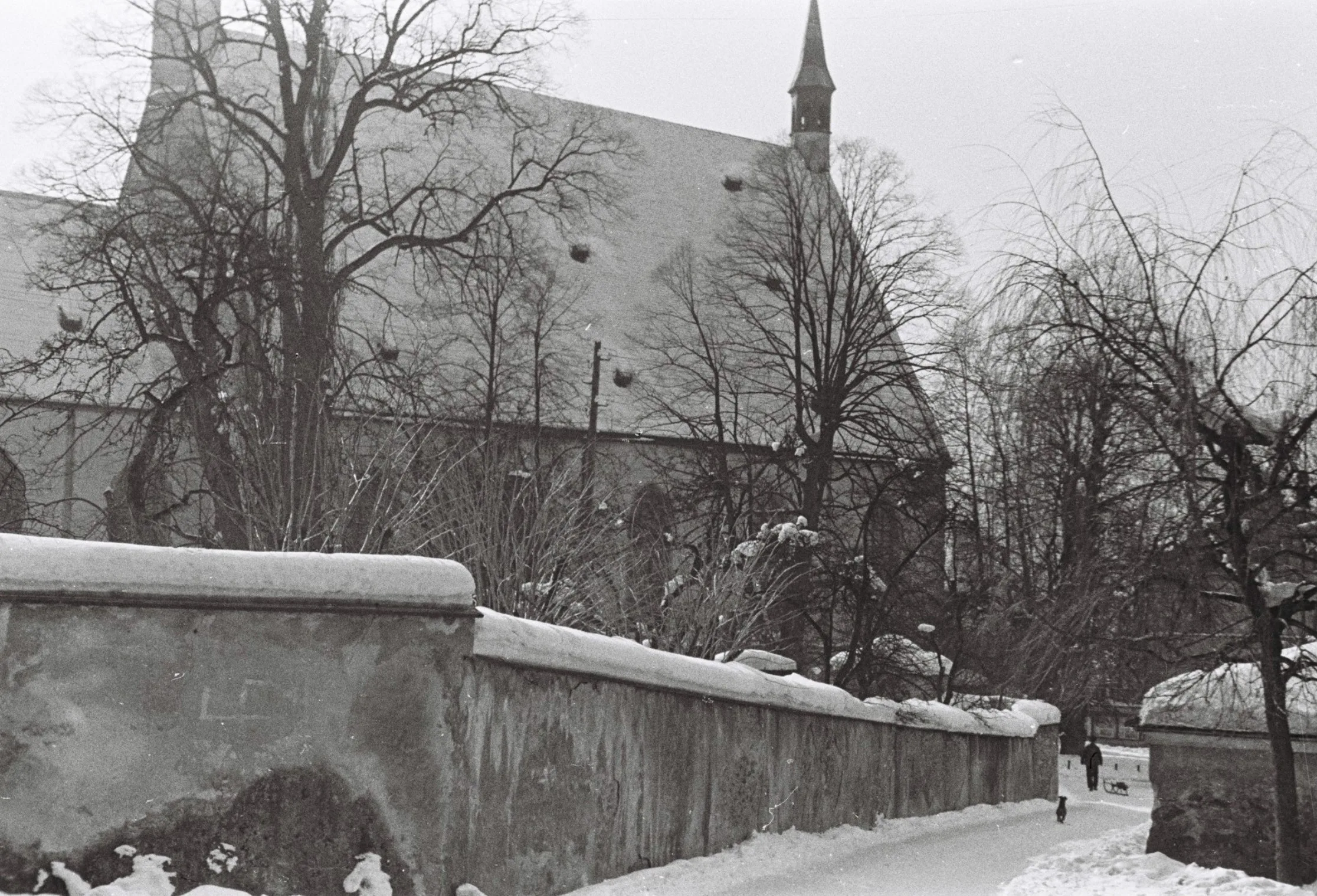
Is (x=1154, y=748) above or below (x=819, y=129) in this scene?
below

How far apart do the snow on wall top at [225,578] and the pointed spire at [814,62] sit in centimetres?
3678

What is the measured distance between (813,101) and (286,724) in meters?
37.6

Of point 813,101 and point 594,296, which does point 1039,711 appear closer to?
point 594,296

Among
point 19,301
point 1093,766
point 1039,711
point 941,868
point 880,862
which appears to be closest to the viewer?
point 941,868

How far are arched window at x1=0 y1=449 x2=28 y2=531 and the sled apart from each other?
16119mm

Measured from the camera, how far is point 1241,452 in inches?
362

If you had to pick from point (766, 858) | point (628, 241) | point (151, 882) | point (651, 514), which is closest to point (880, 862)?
point (766, 858)

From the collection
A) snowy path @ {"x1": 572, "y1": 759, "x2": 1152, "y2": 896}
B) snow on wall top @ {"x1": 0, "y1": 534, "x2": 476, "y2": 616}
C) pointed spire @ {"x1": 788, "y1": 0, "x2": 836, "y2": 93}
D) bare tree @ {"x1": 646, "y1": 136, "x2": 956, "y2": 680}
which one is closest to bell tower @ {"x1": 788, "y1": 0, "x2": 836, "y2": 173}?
pointed spire @ {"x1": 788, "y1": 0, "x2": 836, "y2": 93}

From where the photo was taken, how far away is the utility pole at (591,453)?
17.9 metres

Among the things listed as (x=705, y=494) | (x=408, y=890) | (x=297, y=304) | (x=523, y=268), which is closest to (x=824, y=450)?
(x=705, y=494)

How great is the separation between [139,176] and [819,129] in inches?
1021

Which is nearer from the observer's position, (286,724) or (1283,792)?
(286,724)

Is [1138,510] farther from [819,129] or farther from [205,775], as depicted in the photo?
[819,129]

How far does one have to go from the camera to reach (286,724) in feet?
24.1
